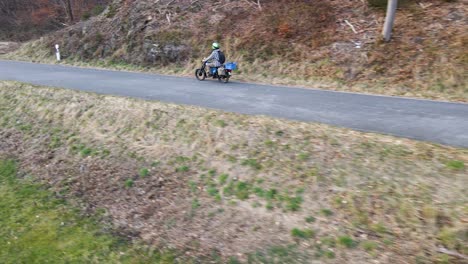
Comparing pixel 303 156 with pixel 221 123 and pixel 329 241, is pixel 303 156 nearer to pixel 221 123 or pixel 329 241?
pixel 329 241

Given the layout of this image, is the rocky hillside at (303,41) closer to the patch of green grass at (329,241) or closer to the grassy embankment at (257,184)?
the grassy embankment at (257,184)

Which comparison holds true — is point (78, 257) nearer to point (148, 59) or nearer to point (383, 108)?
point (383, 108)

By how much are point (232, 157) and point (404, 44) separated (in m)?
8.72

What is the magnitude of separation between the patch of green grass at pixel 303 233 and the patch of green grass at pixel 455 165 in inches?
101

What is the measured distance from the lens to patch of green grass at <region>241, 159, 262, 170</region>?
7.34 m

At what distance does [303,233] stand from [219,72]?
8500mm

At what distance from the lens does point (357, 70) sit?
42.4 ft

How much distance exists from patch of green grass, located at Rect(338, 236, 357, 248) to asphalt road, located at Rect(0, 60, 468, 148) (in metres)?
3.01

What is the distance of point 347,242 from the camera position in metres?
5.55

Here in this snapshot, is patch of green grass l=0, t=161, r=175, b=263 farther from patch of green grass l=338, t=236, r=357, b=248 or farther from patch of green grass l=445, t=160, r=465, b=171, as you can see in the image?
patch of green grass l=445, t=160, r=465, b=171

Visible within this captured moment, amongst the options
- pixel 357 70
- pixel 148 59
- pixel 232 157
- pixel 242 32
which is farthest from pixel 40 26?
pixel 232 157

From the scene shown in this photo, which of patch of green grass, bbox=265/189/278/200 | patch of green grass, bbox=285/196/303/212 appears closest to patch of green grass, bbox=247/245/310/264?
patch of green grass, bbox=285/196/303/212

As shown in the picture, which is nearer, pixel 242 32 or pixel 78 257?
pixel 78 257

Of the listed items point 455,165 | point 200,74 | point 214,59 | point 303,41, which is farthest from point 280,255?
point 303,41
